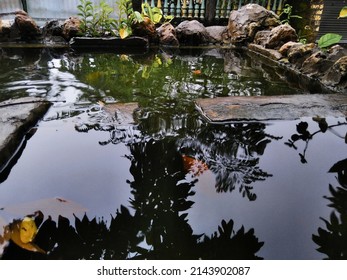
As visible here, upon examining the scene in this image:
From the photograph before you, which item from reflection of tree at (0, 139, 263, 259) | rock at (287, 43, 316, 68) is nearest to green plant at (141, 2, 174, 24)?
rock at (287, 43, 316, 68)

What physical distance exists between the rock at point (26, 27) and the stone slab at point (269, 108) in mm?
6864

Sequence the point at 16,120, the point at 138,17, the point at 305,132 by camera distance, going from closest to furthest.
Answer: the point at 16,120, the point at 305,132, the point at 138,17

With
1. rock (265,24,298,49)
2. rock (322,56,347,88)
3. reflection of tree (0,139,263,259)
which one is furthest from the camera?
rock (265,24,298,49)

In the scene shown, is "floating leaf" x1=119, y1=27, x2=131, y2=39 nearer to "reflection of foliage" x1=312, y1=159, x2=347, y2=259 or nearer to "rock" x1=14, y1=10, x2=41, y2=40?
"rock" x1=14, y1=10, x2=41, y2=40

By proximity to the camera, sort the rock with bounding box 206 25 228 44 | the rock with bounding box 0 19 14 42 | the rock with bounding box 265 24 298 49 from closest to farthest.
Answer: the rock with bounding box 265 24 298 49 → the rock with bounding box 0 19 14 42 → the rock with bounding box 206 25 228 44

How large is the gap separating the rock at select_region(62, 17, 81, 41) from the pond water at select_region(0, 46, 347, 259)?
480cm

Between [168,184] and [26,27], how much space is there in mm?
8004

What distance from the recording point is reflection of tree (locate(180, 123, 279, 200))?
1.97 m

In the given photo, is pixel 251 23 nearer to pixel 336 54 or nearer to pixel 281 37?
pixel 281 37

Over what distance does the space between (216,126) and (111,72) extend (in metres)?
2.67

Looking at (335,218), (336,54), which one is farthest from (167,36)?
(335,218)

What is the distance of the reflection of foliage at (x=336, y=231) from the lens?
56.6 inches

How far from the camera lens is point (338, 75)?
13.5 feet

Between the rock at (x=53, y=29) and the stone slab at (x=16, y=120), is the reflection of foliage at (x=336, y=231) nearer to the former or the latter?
the stone slab at (x=16, y=120)
